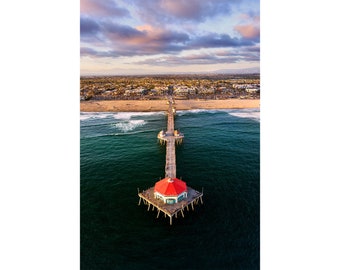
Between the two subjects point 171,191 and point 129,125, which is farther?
point 129,125

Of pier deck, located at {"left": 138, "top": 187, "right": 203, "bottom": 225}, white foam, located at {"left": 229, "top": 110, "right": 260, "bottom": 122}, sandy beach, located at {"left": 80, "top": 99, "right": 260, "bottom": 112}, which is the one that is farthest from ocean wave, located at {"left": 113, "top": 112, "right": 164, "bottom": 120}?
pier deck, located at {"left": 138, "top": 187, "right": 203, "bottom": 225}

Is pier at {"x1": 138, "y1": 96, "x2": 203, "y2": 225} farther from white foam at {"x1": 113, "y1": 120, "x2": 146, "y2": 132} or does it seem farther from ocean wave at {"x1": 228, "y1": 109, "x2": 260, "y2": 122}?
ocean wave at {"x1": 228, "y1": 109, "x2": 260, "y2": 122}

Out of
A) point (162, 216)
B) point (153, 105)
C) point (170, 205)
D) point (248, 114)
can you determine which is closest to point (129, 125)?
point (153, 105)

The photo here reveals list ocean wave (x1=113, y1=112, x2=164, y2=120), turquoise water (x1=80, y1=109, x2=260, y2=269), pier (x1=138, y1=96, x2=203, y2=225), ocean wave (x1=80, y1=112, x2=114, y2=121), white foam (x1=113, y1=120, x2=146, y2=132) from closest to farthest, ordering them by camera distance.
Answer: turquoise water (x1=80, y1=109, x2=260, y2=269) < pier (x1=138, y1=96, x2=203, y2=225) < white foam (x1=113, y1=120, x2=146, y2=132) < ocean wave (x1=80, y1=112, x2=114, y2=121) < ocean wave (x1=113, y1=112, x2=164, y2=120)

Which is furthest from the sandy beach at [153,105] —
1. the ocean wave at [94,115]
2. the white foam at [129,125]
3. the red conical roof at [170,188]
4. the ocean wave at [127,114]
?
the red conical roof at [170,188]

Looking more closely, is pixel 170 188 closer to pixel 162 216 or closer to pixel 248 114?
pixel 162 216

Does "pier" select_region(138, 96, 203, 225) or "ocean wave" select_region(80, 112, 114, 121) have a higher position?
"ocean wave" select_region(80, 112, 114, 121)
